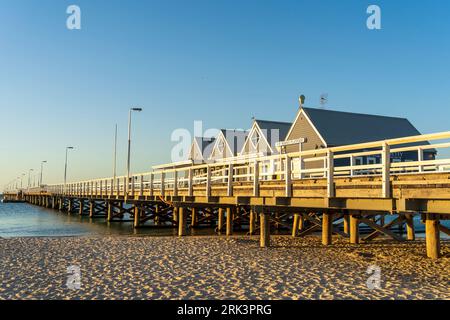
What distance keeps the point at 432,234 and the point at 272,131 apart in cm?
2416

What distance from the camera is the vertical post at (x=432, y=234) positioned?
11.5 metres

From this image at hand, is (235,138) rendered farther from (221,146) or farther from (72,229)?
(72,229)

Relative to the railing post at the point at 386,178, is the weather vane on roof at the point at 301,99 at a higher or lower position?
higher

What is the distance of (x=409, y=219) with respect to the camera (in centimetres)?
1773

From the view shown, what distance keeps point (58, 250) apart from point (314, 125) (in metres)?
20.2

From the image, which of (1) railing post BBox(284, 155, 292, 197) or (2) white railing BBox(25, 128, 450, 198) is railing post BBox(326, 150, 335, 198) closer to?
(2) white railing BBox(25, 128, 450, 198)

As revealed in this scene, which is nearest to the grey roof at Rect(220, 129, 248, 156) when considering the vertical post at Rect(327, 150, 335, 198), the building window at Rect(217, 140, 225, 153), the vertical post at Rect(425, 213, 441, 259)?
the building window at Rect(217, 140, 225, 153)

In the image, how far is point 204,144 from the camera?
4891 centimetres

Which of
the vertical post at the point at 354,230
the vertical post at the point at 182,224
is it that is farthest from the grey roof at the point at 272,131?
the vertical post at the point at 354,230

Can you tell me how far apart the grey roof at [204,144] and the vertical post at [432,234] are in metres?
35.8

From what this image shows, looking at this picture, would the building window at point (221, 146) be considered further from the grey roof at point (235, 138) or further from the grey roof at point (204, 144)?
the grey roof at point (204, 144)

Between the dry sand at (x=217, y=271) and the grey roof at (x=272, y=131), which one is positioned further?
the grey roof at (x=272, y=131)

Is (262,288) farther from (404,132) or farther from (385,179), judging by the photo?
(404,132)

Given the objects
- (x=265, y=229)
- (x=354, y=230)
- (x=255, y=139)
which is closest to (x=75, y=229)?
(x=255, y=139)
